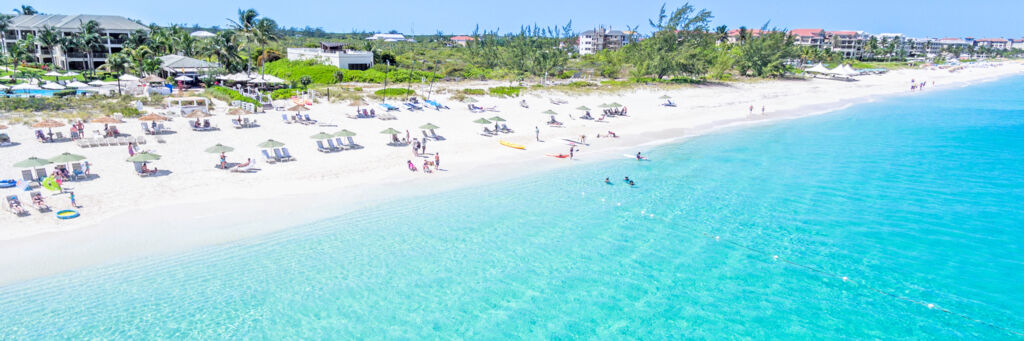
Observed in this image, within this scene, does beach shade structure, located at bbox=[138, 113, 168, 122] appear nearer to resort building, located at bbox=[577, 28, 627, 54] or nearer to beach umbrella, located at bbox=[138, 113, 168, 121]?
beach umbrella, located at bbox=[138, 113, 168, 121]

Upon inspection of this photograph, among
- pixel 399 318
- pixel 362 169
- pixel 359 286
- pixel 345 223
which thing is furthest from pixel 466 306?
pixel 362 169

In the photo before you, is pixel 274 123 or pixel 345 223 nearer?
pixel 345 223

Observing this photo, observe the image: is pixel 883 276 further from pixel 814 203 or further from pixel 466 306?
pixel 466 306

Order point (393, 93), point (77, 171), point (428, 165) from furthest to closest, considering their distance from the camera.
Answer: point (393, 93), point (428, 165), point (77, 171)

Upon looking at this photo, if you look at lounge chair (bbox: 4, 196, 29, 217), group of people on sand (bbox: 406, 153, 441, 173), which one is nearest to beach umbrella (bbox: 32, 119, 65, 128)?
lounge chair (bbox: 4, 196, 29, 217)

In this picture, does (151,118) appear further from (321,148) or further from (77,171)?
(321,148)

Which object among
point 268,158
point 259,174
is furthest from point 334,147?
point 259,174
